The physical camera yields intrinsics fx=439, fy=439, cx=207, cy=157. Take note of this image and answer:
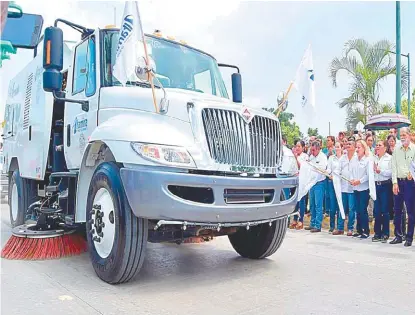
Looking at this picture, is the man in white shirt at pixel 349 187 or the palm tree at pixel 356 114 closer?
the man in white shirt at pixel 349 187

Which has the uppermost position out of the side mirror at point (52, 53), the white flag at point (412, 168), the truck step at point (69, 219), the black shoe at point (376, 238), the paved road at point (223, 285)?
the side mirror at point (52, 53)

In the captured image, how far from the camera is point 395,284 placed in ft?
14.5

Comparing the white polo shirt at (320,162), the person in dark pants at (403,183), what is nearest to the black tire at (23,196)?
the white polo shirt at (320,162)

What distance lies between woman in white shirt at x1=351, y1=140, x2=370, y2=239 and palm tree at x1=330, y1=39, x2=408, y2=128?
9.62m

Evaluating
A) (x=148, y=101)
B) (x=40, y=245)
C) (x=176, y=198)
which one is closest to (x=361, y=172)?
(x=148, y=101)

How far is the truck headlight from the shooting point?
12.7 ft

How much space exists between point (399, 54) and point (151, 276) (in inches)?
392

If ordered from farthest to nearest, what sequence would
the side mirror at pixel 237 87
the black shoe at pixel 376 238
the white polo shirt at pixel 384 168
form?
the white polo shirt at pixel 384 168
the black shoe at pixel 376 238
the side mirror at pixel 237 87

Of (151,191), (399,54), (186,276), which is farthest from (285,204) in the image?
(399,54)

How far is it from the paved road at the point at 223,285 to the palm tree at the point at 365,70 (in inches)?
456

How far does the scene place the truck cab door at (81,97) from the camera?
4.98 meters

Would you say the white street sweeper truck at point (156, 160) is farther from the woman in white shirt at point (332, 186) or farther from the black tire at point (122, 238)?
the woman in white shirt at point (332, 186)

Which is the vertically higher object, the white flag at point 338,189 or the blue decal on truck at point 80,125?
the blue decal on truck at point 80,125

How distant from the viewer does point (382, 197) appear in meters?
7.24
